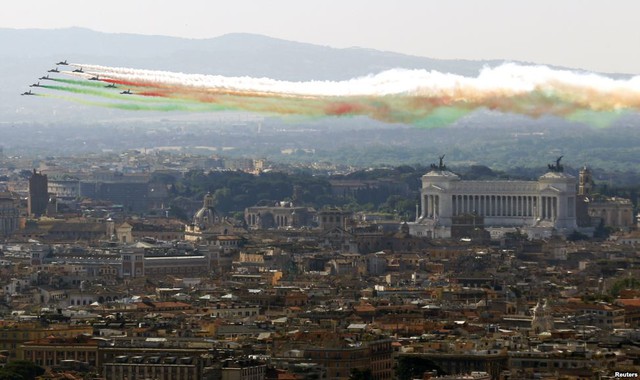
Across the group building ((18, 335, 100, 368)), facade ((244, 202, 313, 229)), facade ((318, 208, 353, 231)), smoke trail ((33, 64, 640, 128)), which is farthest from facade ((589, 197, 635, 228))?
building ((18, 335, 100, 368))

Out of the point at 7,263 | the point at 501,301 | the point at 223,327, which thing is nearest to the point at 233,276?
the point at 7,263

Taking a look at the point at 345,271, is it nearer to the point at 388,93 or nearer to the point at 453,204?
the point at 388,93

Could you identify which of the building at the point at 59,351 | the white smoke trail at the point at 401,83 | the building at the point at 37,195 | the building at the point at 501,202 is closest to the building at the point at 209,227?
the building at the point at 37,195

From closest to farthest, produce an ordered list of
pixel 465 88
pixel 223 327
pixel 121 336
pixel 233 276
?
pixel 121 336, pixel 223 327, pixel 465 88, pixel 233 276

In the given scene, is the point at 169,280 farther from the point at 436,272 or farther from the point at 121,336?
the point at 121,336

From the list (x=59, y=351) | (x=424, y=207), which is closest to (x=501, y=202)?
(x=424, y=207)

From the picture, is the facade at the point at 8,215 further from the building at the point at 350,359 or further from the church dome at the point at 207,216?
the building at the point at 350,359
